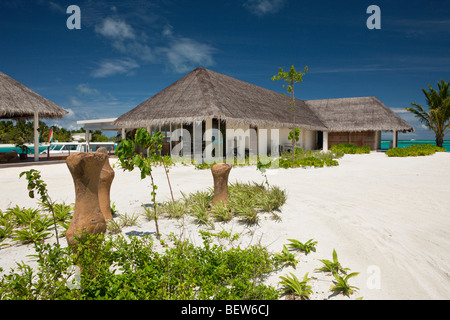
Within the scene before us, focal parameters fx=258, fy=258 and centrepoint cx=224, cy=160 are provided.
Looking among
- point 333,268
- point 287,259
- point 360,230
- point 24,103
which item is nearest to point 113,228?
point 287,259

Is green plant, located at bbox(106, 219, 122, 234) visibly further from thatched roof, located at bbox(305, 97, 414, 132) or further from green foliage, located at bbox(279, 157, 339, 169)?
thatched roof, located at bbox(305, 97, 414, 132)

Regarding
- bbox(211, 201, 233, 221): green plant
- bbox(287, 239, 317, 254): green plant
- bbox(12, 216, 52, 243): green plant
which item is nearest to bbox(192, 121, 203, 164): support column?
bbox(211, 201, 233, 221): green plant

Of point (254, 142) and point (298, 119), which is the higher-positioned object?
point (298, 119)

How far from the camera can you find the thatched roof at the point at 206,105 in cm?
1516

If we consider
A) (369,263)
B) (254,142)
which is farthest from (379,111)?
(369,263)

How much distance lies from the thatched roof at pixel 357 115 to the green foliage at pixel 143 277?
26.4 m

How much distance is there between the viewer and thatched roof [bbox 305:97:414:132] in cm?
2491

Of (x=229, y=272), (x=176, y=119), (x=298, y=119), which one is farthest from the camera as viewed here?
(x=298, y=119)

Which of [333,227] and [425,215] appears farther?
[425,215]

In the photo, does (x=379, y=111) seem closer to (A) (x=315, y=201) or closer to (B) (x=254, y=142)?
(B) (x=254, y=142)

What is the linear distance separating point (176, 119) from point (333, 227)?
1297cm

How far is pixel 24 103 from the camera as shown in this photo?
1374cm

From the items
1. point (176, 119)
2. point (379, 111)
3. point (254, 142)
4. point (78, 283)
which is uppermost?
point (379, 111)

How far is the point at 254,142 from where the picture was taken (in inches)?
728
